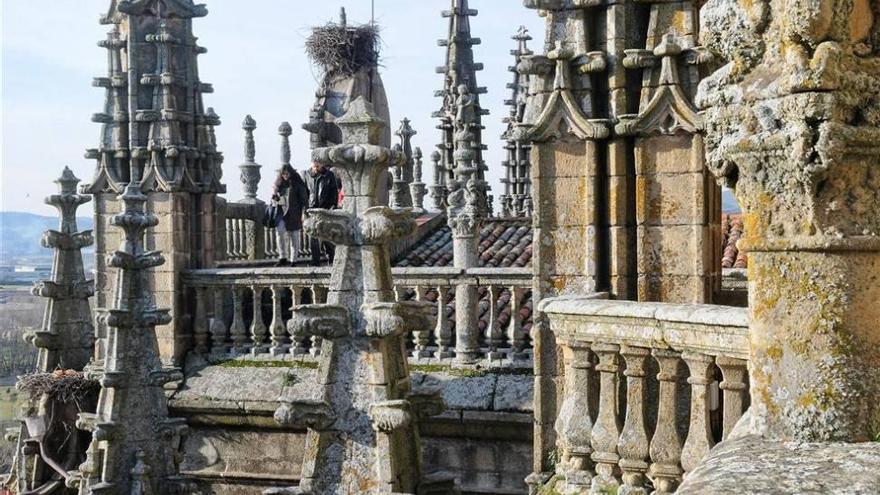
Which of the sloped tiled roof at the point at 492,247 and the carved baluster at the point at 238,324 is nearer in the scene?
the carved baluster at the point at 238,324

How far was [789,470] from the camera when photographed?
9.84 feet

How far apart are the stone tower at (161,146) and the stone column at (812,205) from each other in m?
9.33

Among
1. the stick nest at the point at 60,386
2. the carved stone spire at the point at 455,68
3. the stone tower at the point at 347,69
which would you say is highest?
the carved stone spire at the point at 455,68

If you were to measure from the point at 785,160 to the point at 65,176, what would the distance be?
1089 cm

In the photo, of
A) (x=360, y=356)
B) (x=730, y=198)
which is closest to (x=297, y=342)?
(x=360, y=356)

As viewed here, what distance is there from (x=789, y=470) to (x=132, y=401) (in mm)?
7513

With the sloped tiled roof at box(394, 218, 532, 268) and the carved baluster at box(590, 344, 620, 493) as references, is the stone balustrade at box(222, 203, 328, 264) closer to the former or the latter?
the sloped tiled roof at box(394, 218, 532, 268)

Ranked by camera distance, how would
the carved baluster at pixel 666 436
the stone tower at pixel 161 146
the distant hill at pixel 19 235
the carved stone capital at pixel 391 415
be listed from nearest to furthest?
1. the carved baluster at pixel 666 436
2. the carved stone capital at pixel 391 415
3. the stone tower at pixel 161 146
4. the distant hill at pixel 19 235

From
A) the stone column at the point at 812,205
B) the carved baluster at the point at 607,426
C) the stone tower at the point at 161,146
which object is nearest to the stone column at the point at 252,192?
the stone tower at the point at 161,146

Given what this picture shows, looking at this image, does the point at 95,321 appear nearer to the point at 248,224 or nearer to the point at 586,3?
the point at 248,224

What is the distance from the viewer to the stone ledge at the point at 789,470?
Answer: 281 centimetres

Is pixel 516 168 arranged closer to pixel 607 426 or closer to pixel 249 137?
pixel 249 137

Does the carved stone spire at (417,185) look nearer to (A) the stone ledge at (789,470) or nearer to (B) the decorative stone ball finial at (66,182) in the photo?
(B) the decorative stone ball finial at (66,182)

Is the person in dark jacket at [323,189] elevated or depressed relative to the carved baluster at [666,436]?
elevated
